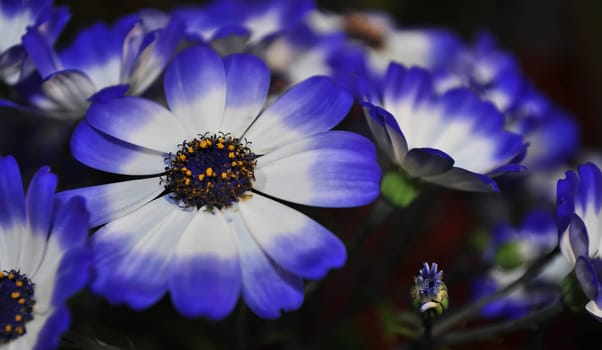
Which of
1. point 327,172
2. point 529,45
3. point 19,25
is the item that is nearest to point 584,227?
point 327,172

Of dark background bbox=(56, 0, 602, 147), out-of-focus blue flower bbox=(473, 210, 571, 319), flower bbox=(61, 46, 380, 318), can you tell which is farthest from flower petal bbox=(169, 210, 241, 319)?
dark background bbox=(56, 0, 602, 147)

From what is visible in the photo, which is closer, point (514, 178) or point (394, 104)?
point (394, 104)

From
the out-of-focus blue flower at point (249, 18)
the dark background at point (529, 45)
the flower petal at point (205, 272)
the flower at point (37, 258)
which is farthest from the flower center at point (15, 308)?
the dark background at point (529, 45)

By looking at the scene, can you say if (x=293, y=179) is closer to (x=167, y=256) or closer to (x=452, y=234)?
(x=167, y=256)

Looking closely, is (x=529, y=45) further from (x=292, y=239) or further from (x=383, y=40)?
(x=292, y=239)

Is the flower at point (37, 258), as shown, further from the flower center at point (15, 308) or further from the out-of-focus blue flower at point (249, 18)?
the out-of-focus blue flower at point (249, 18)

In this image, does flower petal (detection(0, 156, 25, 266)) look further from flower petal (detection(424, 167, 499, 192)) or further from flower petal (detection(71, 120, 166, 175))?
flower petal (detection(424, 167, 499, 192))

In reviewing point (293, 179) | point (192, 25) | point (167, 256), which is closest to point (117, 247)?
point (167, 256)
